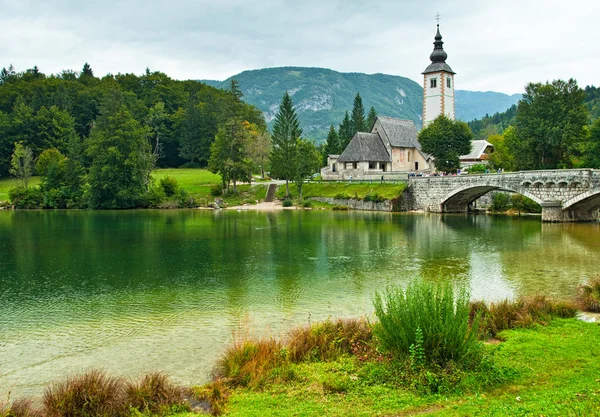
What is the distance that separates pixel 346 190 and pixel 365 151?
26.4 feet

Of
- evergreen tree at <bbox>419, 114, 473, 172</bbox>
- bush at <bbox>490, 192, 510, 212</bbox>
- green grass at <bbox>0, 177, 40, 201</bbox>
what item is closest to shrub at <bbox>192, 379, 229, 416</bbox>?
bush at <bbox>490, 192, 510, 212</bbox>

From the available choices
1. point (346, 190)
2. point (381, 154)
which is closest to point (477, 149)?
point (381, 154)

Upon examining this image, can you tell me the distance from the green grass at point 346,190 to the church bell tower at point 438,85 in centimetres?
1865

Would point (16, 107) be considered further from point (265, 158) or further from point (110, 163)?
point (265, 158)

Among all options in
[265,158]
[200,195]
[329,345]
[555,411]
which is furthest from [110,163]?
[555,411]

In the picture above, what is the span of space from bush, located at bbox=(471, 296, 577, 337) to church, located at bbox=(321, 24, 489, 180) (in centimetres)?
5701

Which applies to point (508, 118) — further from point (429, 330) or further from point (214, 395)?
point (214, 395)

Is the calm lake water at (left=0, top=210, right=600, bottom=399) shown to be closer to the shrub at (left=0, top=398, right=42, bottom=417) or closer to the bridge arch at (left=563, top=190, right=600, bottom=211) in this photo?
the shrub at (left=0, top=398, right=42, bottom=417)

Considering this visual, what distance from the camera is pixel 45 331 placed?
15.1 m

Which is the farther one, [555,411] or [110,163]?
[110,163]

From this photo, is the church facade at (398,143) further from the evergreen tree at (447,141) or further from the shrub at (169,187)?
the shrub at (169,187)

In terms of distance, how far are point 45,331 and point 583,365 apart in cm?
1436

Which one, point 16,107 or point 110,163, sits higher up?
point 16,107

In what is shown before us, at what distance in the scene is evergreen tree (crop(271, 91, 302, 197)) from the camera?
7412 centimetres
